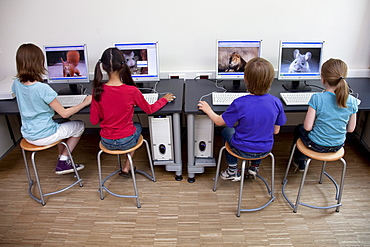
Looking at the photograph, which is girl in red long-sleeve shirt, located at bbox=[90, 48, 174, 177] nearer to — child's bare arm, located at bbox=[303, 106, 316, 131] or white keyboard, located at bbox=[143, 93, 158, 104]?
white keyboard, located at bbox=[143, 93, 158, 104]

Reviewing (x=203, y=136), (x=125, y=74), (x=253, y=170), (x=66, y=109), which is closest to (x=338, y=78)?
(x=253, y=170)

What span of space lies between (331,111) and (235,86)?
0.91 meters

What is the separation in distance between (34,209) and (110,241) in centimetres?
71

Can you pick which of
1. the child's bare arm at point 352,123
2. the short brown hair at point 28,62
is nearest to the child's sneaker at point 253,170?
the child's bare arm at point 352,123

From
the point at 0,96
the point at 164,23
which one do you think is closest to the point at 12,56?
the point at 0,96

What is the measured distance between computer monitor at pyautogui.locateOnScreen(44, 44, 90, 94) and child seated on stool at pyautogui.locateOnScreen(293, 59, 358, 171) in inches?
71.0

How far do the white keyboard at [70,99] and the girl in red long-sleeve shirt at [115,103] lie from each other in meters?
0.35

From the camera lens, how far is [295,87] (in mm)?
2600

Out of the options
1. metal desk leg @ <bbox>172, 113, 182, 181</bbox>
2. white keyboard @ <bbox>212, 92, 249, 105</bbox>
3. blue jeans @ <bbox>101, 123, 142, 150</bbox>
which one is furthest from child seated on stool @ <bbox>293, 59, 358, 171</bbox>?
blue jeans @ <bbox>101, 123, 142, 150</bbox>

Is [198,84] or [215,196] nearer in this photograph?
[215,196]

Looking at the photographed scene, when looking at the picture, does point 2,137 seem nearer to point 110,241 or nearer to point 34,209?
point 34,209

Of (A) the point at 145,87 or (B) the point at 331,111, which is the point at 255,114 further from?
(A) the point at 145,87

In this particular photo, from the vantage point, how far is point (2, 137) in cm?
288

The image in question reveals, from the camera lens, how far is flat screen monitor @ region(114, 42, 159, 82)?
100 inches
